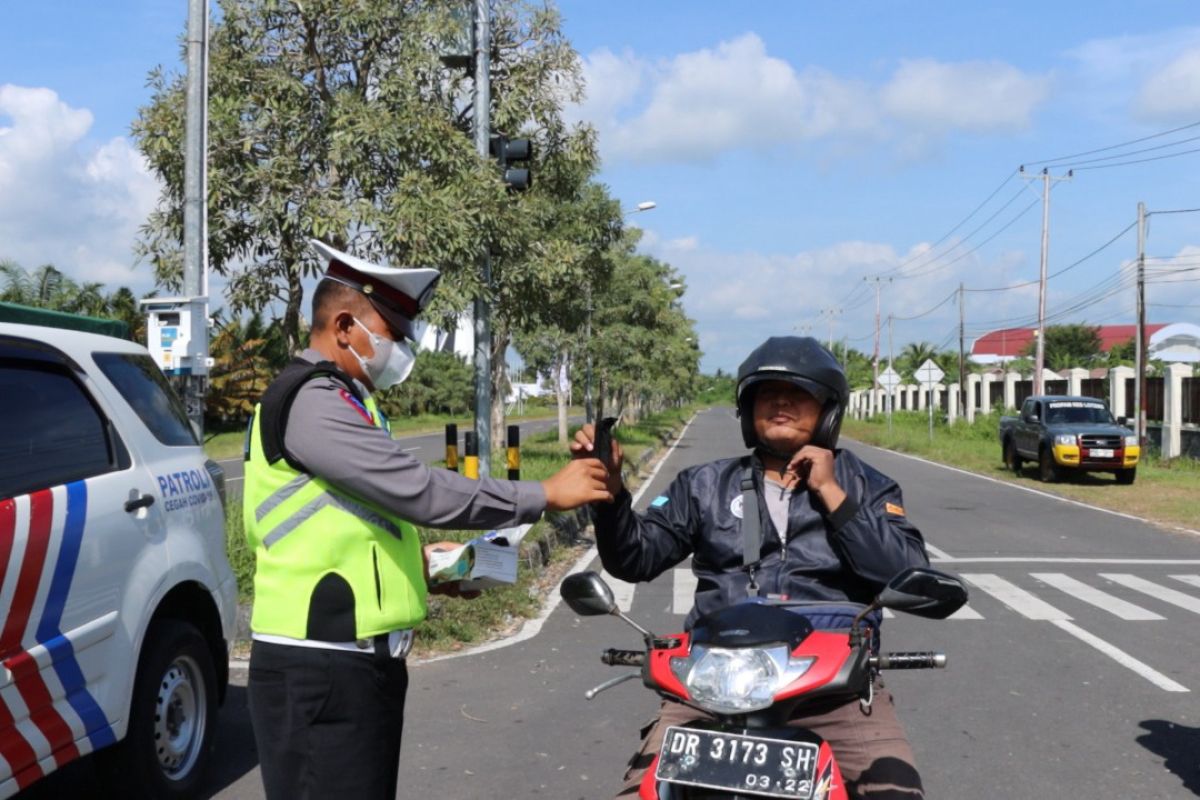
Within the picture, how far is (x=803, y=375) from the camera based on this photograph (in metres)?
3.18

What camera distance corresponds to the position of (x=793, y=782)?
2.32 m

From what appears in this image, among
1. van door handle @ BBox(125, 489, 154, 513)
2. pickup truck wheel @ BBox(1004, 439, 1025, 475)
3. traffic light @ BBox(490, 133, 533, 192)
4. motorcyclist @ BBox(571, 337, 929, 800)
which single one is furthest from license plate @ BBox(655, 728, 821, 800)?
pickup truck wheel @ BBox(1004, 439, 1025, 475)

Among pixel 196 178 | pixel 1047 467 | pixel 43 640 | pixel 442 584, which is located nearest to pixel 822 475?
pixel 442 584

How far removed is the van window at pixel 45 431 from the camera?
3859mm

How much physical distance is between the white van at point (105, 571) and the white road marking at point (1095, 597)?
23.5 ft

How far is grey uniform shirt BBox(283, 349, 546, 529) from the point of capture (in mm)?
2617

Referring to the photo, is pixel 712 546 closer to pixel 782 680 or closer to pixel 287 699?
pixel 782 680

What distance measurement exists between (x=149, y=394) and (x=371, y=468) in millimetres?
2780

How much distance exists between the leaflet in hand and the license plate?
764mm

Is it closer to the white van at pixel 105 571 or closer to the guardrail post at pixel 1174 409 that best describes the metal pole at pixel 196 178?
the white van at pixel 105 571

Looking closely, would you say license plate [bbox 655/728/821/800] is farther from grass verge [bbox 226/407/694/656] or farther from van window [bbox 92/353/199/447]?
grass verge [bbox 226/407/694/656]

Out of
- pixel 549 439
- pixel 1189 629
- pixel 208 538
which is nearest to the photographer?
pixel 208 538

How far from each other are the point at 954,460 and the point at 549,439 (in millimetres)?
11355

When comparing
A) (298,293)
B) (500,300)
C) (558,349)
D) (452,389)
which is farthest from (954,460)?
(452,389)
